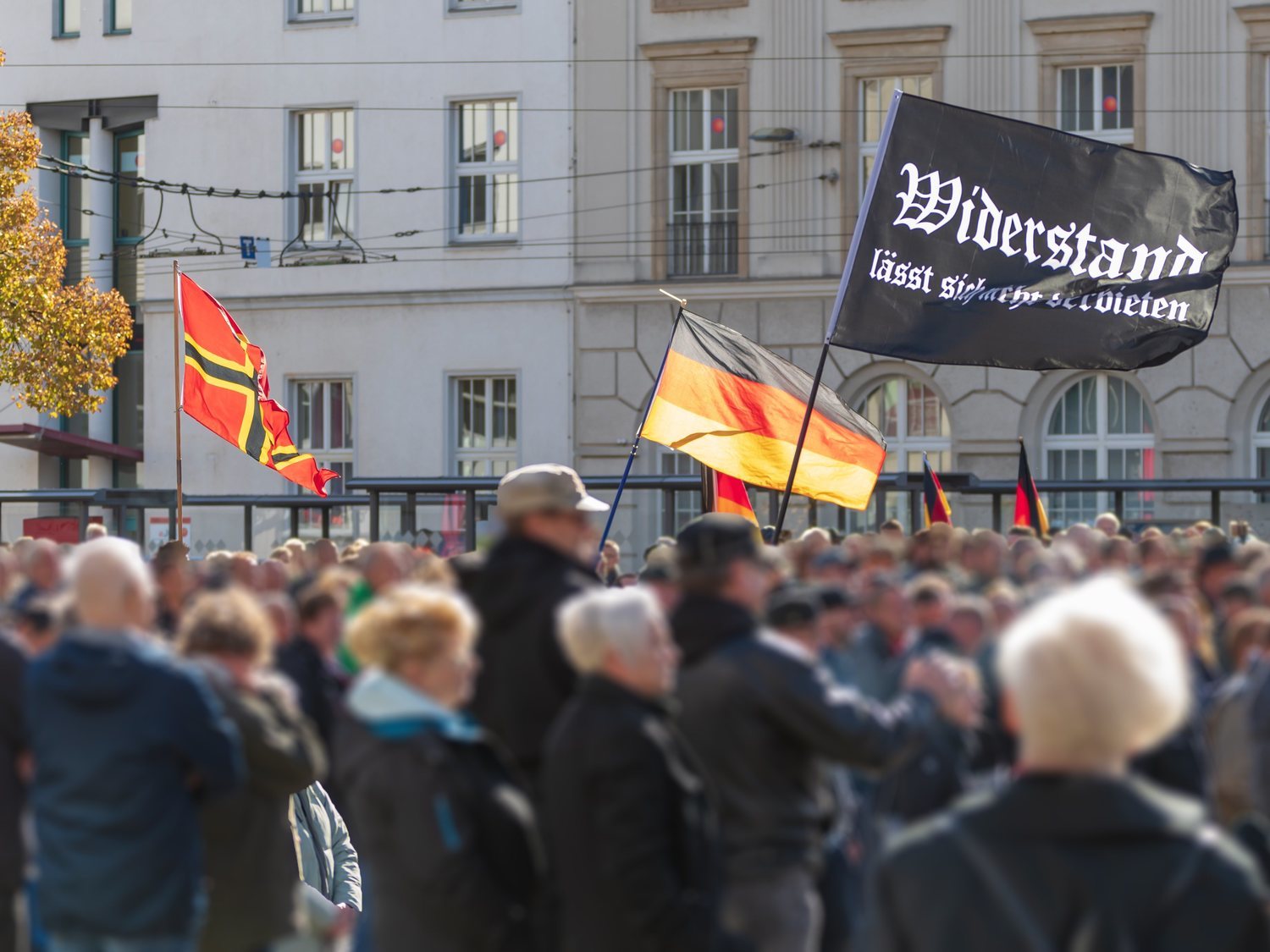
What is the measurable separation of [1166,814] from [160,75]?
3078 centimetres

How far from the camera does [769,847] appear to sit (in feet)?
17.6

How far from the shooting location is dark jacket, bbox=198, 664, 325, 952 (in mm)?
5551

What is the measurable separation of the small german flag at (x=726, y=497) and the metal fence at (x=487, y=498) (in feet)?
8.45

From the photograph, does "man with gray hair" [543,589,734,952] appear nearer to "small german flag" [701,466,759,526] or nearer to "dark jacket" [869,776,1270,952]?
"dark jacket" [869,776,1270,952]

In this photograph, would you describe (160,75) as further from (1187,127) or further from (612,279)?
(1187,127)

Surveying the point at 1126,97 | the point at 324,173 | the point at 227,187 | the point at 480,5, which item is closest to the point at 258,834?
the point at 1126,97

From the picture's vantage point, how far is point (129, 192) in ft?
108

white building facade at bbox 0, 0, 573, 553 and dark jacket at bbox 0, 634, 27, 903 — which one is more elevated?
white building facade at bbox 0, 0, 573, 553

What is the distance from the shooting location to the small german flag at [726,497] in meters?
16.2

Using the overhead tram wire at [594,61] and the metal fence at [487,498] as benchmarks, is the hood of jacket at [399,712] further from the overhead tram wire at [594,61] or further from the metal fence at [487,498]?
the overhead tram wire at [594,61]

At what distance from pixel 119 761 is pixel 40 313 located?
74.3 ft

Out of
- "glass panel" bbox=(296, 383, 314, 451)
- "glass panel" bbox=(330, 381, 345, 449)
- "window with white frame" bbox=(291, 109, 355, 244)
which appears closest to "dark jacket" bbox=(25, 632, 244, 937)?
"glass panel" bbox=(330, 381, 345, 449)

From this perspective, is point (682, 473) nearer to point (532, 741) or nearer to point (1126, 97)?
point (1126, 97)

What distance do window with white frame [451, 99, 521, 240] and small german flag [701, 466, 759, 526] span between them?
1445 cm
